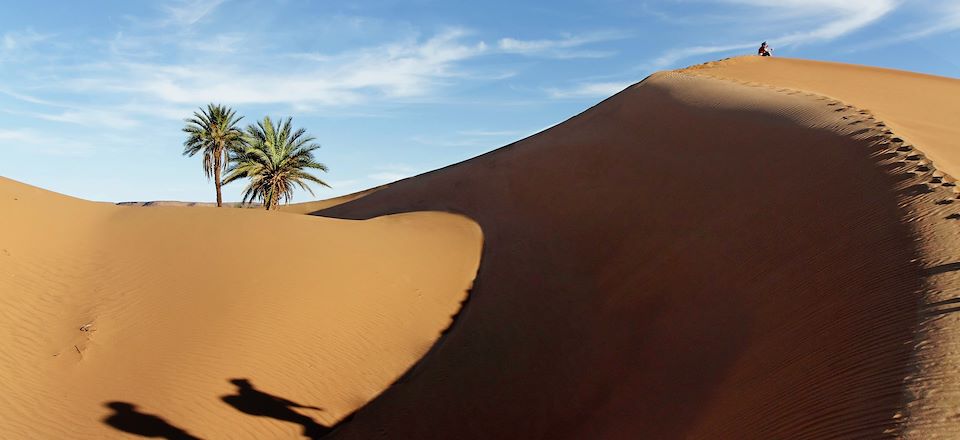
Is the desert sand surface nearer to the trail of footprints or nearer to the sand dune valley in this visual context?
the sand dune valley

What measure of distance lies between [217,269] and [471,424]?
214 inches

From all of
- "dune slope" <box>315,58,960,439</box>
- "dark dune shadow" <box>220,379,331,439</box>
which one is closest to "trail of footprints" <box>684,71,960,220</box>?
"dune slope" <box>315,58,960,439</box>

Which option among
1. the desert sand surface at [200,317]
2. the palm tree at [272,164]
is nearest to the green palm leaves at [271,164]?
the palm tree at [272,164]

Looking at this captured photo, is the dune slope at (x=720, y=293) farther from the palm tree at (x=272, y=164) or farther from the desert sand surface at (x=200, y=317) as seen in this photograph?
the palm tree at (x=272, y=164)

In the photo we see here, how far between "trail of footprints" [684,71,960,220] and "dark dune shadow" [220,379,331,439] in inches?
312

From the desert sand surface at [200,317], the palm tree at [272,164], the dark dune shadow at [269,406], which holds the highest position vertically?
the palm tree at [272,164]

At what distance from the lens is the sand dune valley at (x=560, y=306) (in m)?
5.85

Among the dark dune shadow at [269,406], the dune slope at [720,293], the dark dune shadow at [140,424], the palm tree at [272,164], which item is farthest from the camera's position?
the palm tree at [272,164]

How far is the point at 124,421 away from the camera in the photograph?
737 centimetres

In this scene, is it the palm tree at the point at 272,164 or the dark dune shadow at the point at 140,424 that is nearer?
the dark dune shadow at the point at 140,424

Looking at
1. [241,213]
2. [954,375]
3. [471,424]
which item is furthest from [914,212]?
[241,213]

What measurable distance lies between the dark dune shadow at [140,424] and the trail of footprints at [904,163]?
9161 millimetres

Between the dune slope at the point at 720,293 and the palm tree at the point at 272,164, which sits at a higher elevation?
the palm tree at the point at 272,164

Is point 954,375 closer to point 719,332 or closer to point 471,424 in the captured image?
point 719,332
